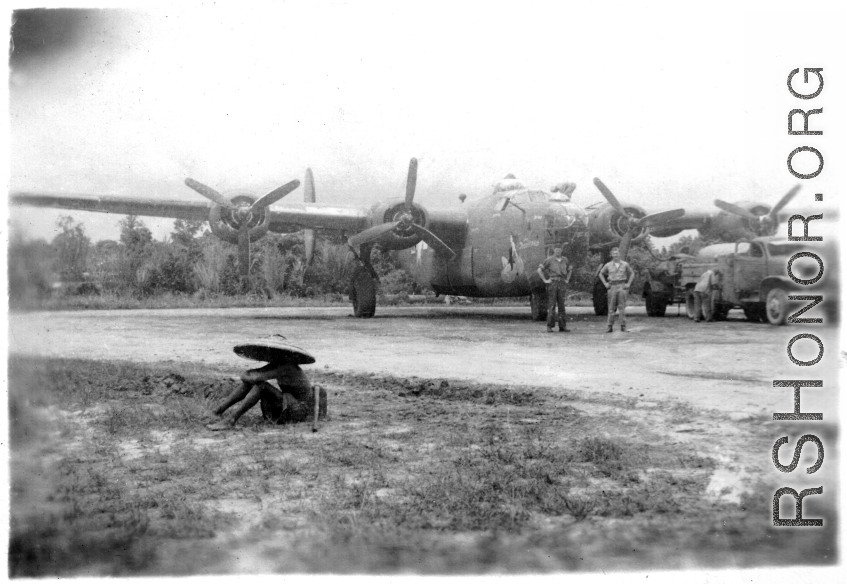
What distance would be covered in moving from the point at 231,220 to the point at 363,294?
418cm

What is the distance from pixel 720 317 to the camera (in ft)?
45.7

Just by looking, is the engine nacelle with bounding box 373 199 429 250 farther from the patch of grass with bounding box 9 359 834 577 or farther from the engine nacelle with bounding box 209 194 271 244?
the patch of grass with bounding box 9 359 834 577

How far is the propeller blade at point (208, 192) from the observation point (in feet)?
32.3

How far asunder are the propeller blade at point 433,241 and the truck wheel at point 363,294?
174cm

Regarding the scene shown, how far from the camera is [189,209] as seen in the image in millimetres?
14422

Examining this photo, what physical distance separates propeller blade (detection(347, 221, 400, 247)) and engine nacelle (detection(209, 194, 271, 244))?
3099 mm

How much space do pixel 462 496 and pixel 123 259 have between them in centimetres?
854

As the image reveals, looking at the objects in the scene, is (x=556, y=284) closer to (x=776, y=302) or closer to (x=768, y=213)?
(x=776, y=302)

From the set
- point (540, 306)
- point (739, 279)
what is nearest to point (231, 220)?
point (540, 306)

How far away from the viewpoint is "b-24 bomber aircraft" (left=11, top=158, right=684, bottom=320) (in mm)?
14398

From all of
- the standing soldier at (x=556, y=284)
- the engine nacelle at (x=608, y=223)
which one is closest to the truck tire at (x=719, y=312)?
the engine nacelle at (x=608, y=223)

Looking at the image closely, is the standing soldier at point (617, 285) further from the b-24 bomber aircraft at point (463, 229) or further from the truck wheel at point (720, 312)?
the truck wheel at point (720, 312)

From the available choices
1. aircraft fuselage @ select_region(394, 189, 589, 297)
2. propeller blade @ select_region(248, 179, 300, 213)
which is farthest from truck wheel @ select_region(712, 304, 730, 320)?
propeller blade @ select_region(248, 179, 300, 213)

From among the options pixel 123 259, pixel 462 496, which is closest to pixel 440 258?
pixel 123 259
